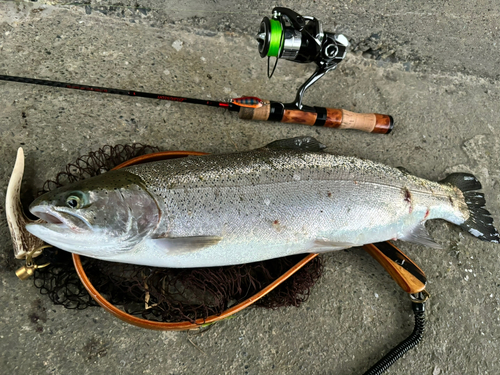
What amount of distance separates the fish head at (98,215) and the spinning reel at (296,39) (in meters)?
1.05

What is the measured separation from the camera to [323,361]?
2.05 meters

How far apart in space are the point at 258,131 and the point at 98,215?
1.25m

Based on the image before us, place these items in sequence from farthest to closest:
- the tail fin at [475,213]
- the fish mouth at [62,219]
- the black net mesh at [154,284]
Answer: the tail fin at [475,213] < the black net mesh at [154,284] < the fish mouth at [62,219]

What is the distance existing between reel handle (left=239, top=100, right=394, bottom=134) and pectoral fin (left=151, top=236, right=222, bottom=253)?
94 centimetres

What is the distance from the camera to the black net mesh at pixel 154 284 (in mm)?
1735

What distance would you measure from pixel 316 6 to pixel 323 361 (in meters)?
2.61

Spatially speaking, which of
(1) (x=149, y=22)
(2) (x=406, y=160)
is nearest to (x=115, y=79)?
(1) (x=149, y=22)

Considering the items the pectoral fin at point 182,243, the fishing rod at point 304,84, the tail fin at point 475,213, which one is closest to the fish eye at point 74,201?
the pectoral fin at point 182,243

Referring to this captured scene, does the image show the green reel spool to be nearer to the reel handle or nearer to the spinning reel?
the spinning reel

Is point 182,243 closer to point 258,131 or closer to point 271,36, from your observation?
point 258,131

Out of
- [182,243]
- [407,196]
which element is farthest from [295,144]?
[182,243]

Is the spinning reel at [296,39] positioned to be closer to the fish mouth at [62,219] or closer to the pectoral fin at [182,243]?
the pectoral fin at [182,243]

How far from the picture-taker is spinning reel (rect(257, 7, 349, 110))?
1.75 m

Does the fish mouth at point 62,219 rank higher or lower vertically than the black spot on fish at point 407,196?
lower
